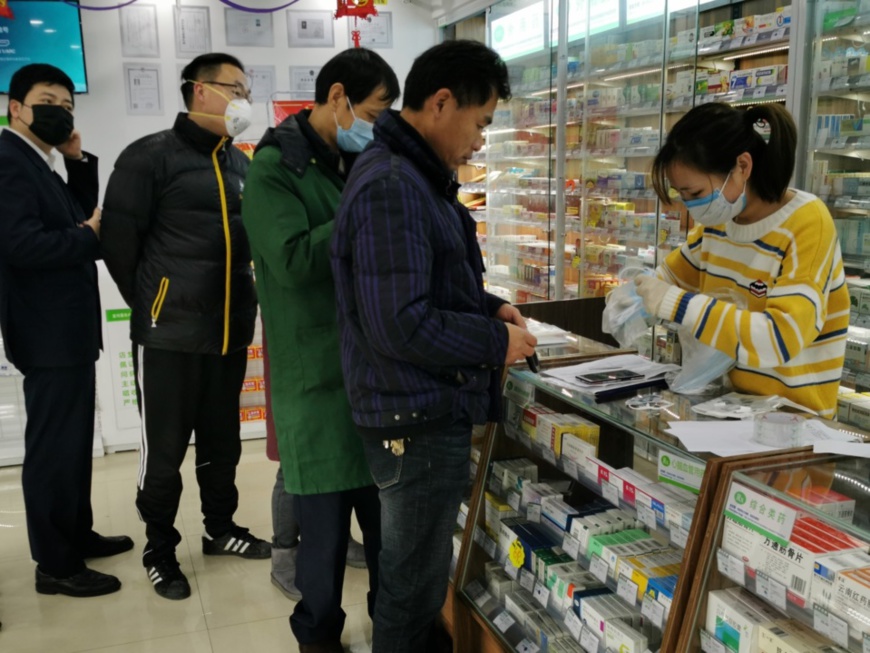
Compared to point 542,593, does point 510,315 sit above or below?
above

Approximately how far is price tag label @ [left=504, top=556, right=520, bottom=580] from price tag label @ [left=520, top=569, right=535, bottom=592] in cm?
2

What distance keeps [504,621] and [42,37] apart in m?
4.43

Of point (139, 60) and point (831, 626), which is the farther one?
point (139, 60)

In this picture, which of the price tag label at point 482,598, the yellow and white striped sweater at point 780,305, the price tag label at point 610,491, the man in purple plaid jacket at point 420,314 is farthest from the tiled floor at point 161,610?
the yellow and white striped sweater at point 780,305

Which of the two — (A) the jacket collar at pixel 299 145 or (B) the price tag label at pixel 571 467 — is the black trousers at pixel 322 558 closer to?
(B) the price tag label at pixel 571 467

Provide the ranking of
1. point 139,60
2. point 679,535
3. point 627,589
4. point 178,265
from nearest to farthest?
point 679,535
point 627,589
point 178,265
point 139,60

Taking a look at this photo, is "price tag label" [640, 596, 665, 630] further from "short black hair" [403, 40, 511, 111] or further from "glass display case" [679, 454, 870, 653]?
"short black hair" [403, 40, 511, 111]

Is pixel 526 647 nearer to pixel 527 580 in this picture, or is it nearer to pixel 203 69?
pixel 527 580

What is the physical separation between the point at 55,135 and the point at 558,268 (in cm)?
339

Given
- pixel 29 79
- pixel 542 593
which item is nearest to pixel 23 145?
pixel 29 79

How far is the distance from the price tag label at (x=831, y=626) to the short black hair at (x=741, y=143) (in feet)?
3.67

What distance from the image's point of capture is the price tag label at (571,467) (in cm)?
199

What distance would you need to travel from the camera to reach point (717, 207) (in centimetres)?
204

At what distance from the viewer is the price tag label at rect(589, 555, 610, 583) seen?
1804mm
